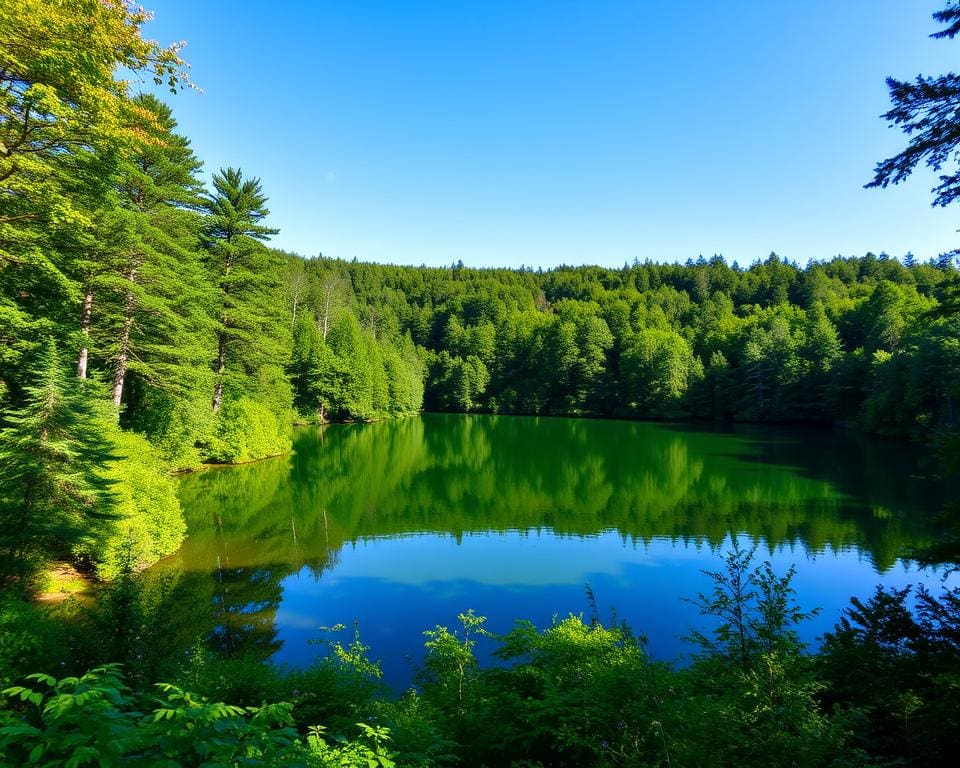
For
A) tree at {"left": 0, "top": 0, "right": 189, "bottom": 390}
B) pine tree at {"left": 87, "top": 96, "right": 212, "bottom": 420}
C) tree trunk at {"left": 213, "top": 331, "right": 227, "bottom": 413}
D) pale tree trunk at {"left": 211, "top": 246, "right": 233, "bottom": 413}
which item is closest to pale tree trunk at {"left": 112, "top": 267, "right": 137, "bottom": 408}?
pine tree at {"left": 87, "top": 96, "right": 212, "bottom": 420}

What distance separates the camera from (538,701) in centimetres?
504

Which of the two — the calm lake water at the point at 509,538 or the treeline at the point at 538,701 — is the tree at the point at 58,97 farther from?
the calm lake water at the point at 509,538

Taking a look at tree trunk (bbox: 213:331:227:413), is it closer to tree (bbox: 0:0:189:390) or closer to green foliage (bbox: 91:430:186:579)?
green foliage (bbox: 91:430:186:579)

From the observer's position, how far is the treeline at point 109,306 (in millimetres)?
7770

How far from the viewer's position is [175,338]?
20125mm

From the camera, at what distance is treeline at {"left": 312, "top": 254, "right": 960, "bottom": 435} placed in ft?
154

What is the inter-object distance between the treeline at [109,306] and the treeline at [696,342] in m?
37.6

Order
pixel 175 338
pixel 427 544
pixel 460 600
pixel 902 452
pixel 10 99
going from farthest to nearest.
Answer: pixel 902 452 < pixel 175 338 < pixel 427 544 < pixel 460 600 < pixel 10 99

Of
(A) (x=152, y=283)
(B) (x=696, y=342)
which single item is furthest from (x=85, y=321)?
(B) (x=696, y=342)

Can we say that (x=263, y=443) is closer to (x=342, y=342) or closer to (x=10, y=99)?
(x=10, y=99)

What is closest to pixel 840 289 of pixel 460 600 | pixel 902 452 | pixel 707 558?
pixel 902 452

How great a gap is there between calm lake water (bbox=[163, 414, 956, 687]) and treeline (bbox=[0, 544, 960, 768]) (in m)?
1.60

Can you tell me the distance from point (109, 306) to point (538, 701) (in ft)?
63.6

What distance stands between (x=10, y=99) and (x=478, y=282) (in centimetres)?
11929
